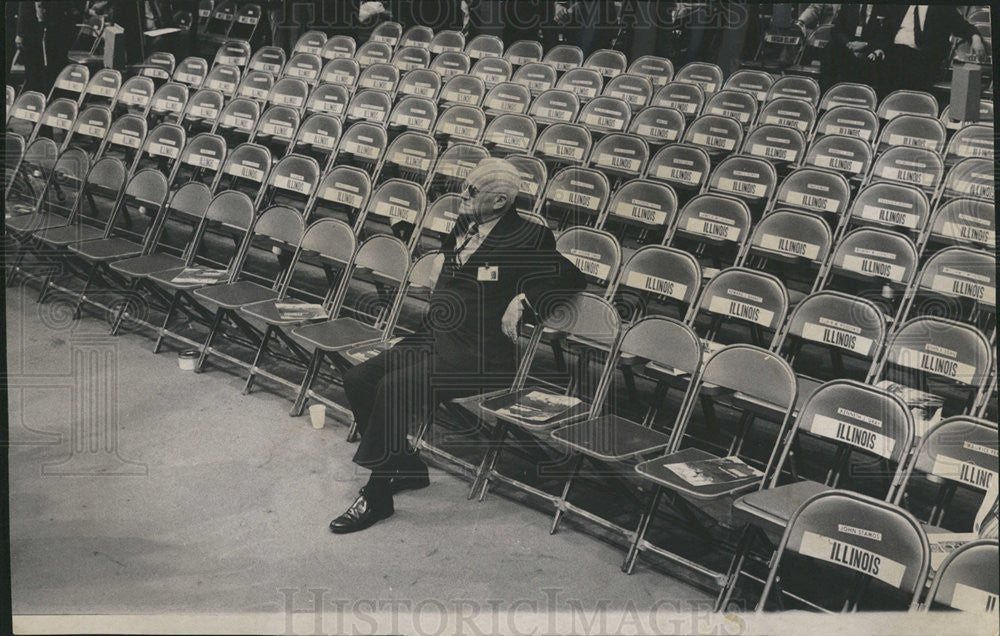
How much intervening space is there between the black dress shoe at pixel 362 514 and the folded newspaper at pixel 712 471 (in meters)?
1.22

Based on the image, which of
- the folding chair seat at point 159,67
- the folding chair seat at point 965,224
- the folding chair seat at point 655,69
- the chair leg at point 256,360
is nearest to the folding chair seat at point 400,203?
the chair leg at point 256,360

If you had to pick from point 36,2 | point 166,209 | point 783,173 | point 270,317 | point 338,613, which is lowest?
point 338,613

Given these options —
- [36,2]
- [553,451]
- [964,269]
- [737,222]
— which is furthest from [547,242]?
[36,2]

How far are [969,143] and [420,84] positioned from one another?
4160mm

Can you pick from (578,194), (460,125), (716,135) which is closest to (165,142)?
(460,125)

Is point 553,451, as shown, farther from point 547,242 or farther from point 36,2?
point 36,2

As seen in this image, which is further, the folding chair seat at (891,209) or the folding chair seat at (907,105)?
the folding chair seat at (907,105)

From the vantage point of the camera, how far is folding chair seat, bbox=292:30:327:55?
860cm

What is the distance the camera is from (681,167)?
5.60 m

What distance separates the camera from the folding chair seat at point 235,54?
8.47 meters

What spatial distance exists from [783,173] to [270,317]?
11.6ft

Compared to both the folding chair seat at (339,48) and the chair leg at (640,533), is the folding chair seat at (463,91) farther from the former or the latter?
the chair leg at (640,533)

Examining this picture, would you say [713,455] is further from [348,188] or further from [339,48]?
[339,48]

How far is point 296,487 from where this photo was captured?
4.04 metres
